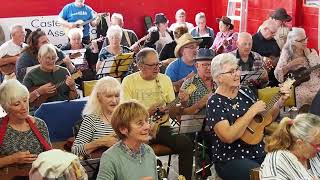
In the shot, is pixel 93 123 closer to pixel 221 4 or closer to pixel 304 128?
pixel 304 128

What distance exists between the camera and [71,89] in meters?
5.77

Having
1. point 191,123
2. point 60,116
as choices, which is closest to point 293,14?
point 191,123

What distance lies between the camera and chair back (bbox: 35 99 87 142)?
16.0ft

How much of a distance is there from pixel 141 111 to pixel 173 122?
207 cm

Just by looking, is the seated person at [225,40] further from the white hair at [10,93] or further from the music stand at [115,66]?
the white hair at [10,93]

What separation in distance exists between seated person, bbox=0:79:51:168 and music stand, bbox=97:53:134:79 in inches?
115

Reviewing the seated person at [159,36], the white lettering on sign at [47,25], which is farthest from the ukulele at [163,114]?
the white lettering on sign at [47,25]

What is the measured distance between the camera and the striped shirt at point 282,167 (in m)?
3.25

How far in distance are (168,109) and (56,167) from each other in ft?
9.21

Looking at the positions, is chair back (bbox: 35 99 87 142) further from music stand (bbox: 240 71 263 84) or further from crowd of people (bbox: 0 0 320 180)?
music stand (bbox: 240 71 263 84)

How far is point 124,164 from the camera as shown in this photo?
130 inches

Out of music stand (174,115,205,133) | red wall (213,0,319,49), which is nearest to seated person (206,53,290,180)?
music stand (174,115,205,133)

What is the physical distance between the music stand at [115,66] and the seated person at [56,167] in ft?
14.4

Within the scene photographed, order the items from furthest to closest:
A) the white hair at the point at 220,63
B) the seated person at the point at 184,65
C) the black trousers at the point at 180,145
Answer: the seated person at the point at 184,65, the black trousers at the point at 180,145, the white hair at the point at 220,63
